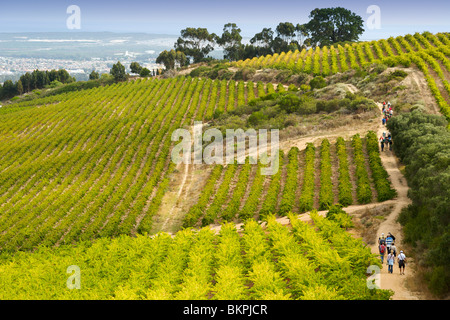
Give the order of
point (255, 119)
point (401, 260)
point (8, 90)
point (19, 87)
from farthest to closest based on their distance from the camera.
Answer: point (8, 90) < point (19, 87) < point (255, 119) < point (401, 260)

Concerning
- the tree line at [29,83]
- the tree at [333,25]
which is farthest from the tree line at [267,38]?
the tree line at [29,83]

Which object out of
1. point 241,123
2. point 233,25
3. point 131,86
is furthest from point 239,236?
point 233,25

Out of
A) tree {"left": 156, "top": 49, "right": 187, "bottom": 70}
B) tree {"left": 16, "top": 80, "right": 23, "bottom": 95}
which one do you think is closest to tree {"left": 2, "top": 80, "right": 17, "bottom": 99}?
tree {"left": 16, "top": 80, "right": 23, "bottom": 95}

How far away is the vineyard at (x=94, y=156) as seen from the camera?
30.0 meters

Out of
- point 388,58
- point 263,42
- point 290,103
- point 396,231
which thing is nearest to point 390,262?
point 396,231

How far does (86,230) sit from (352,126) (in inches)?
1056

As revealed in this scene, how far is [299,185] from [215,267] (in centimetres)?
1398

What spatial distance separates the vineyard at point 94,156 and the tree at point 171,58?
27362 mm

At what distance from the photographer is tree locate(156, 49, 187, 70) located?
10511 cm

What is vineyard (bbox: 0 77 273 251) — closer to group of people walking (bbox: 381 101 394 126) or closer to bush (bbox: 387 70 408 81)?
bush (bbox: 387 70 408 81)

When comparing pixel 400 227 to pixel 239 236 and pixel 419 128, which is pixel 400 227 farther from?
pixel 419 128

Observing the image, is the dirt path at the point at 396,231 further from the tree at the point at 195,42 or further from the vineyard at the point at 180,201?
the tree at the point at 195,42

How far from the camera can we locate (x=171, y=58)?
105 meters

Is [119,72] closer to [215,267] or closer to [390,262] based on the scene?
[215,267]
